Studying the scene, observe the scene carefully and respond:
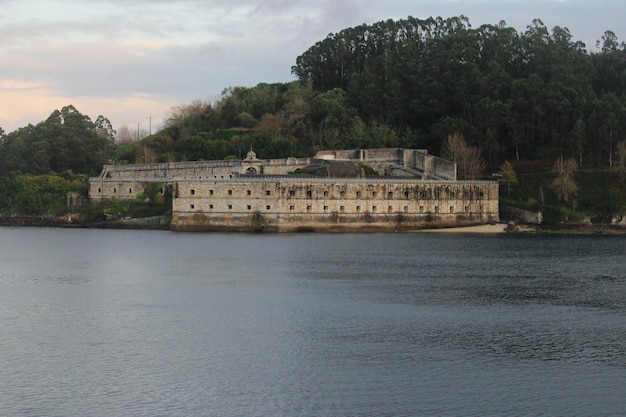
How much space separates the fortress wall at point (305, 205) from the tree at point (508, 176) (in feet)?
19.7

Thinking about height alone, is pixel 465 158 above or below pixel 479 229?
above

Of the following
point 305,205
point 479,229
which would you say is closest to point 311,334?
point 305,205

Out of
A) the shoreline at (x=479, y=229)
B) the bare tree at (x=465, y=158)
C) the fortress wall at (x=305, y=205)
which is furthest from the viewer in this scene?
the bare tree at (x=465, y=158)

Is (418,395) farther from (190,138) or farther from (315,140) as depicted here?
(190,138)

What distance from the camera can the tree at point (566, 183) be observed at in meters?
66.3

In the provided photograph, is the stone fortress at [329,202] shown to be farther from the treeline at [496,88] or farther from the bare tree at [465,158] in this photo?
the treeline at [496,88]

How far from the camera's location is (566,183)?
66.2 meters

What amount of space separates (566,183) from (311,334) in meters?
44.0

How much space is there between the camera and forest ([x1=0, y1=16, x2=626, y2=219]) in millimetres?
71125

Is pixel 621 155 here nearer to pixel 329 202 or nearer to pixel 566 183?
pixel 566 183

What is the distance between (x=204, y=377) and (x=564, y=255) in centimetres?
3292

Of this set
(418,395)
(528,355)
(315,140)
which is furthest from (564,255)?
(315,140)

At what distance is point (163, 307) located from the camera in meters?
31.9

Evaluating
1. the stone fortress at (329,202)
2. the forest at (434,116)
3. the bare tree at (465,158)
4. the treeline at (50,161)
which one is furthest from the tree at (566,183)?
the treeline at (50,161)
